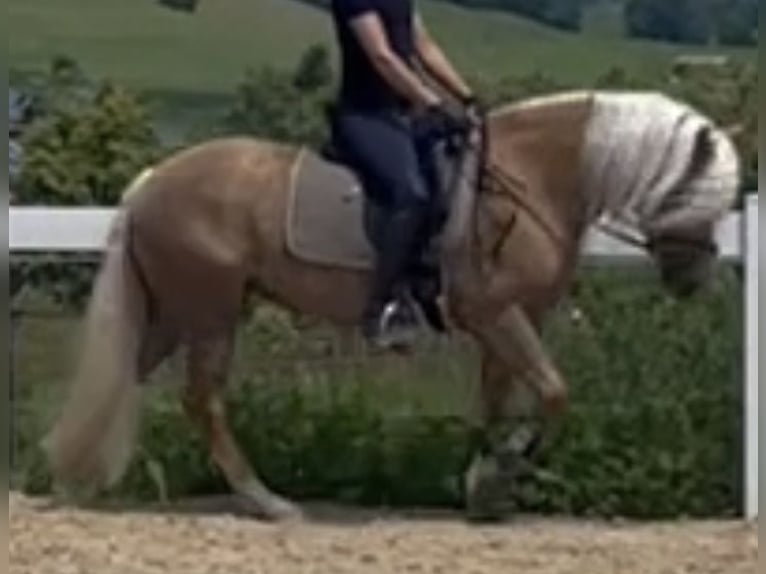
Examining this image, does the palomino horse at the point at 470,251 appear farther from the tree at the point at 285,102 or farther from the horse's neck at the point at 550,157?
the tree at the point at 285,102

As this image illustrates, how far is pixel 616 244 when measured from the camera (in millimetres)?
10859

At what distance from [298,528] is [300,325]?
3.80ft

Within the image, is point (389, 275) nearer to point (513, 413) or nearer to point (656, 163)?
point (513, 413)

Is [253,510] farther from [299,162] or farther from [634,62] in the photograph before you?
[634,62]

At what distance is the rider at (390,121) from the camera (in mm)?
10039

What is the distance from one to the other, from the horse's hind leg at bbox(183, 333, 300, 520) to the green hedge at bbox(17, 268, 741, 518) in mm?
304

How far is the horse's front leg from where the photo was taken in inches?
407

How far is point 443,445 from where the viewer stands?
35.4 feet

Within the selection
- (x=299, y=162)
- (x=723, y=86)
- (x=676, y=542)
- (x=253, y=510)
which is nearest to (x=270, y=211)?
(x=299, y=162)

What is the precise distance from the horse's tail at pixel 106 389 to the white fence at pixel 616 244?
0.37m

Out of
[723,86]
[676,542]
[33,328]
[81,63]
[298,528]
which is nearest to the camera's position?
[676,542]

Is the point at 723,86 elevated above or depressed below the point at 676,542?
above

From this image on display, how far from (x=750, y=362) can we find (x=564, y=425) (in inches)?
28.0

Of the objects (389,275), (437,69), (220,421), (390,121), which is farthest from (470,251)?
(220,421)
